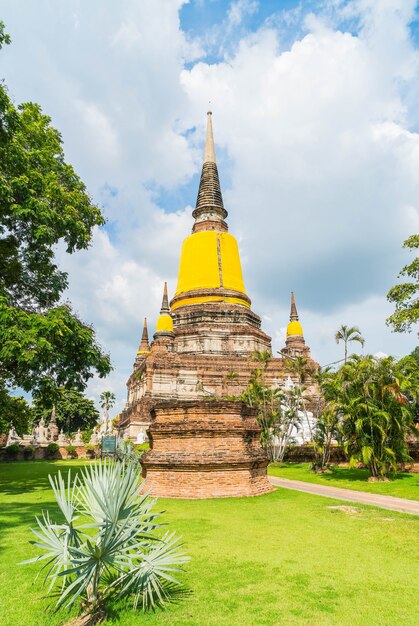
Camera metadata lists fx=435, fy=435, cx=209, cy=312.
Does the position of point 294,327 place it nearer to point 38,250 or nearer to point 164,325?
point 164,325

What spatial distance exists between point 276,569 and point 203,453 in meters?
6.00

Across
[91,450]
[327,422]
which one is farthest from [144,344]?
[327,422]

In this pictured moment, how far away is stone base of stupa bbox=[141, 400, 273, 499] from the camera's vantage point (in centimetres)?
1123

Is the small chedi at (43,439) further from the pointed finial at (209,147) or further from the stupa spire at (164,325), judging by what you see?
the pointed finial at (209,147)

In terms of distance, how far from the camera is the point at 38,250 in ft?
48.1

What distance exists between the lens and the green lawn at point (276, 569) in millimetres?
4137

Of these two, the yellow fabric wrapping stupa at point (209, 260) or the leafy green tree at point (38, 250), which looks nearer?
the leafy green tree at point (38, 250)

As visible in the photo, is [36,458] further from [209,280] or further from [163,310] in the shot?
[209,280]

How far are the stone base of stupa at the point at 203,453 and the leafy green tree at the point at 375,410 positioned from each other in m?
6.43

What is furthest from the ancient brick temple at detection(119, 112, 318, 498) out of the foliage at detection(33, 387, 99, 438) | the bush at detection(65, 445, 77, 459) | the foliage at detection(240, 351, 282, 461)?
the foliage at detection(33, 387, 99, 438)

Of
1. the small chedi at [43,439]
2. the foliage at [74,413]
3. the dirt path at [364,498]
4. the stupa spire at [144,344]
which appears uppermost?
the stupa spire at [144,344]

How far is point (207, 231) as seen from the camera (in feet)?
146

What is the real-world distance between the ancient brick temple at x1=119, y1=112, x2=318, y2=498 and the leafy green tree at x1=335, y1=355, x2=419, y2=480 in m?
6.24

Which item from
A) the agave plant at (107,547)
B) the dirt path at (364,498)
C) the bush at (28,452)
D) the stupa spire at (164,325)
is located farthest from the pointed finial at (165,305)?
the agave plant at (107,547)
